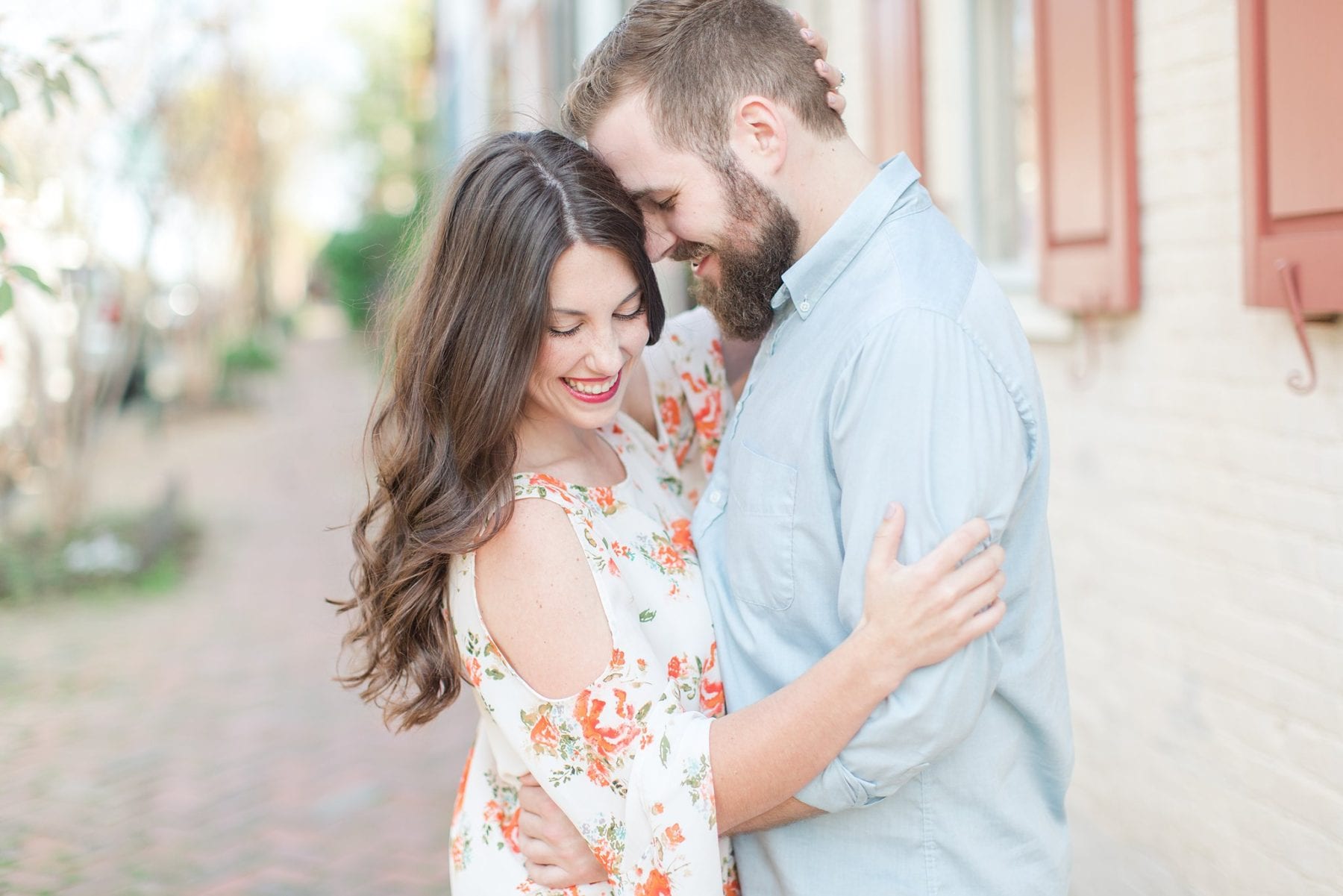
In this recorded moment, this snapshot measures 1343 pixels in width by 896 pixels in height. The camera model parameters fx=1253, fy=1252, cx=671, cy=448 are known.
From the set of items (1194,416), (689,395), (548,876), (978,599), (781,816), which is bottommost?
(548,876)

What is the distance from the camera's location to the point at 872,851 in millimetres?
1811

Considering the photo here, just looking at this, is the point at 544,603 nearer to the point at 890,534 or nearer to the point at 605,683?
the point at 605,683

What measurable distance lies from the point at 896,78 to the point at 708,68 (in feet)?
11.1

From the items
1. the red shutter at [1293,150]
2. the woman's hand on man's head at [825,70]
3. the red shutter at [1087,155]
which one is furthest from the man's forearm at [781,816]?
the red shutter at [1087,155]

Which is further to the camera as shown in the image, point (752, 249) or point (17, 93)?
point (17, 93)

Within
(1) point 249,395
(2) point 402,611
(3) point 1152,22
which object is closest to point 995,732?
(2) point 402,611

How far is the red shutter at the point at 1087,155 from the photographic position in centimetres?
341

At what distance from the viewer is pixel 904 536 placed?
1590mm

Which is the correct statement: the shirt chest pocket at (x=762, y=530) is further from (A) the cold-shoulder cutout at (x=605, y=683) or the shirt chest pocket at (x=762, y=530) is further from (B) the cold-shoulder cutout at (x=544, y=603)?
(B) the cold-shoulder cutout at (x=544, y=603)

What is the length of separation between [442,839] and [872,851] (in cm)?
294

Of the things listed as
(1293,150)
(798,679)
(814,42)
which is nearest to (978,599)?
(798,679)

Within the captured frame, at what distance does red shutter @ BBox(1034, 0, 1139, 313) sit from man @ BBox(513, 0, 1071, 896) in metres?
1.75

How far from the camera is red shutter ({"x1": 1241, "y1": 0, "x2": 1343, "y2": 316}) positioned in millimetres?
2408

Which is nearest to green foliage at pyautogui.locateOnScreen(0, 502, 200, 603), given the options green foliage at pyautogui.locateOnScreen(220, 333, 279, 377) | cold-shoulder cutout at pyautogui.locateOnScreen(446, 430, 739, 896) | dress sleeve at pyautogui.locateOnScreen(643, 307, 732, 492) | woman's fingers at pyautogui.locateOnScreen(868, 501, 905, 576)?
dress sleeve at pyautogui.locateOnScreen(643, 307, 732, 492)
